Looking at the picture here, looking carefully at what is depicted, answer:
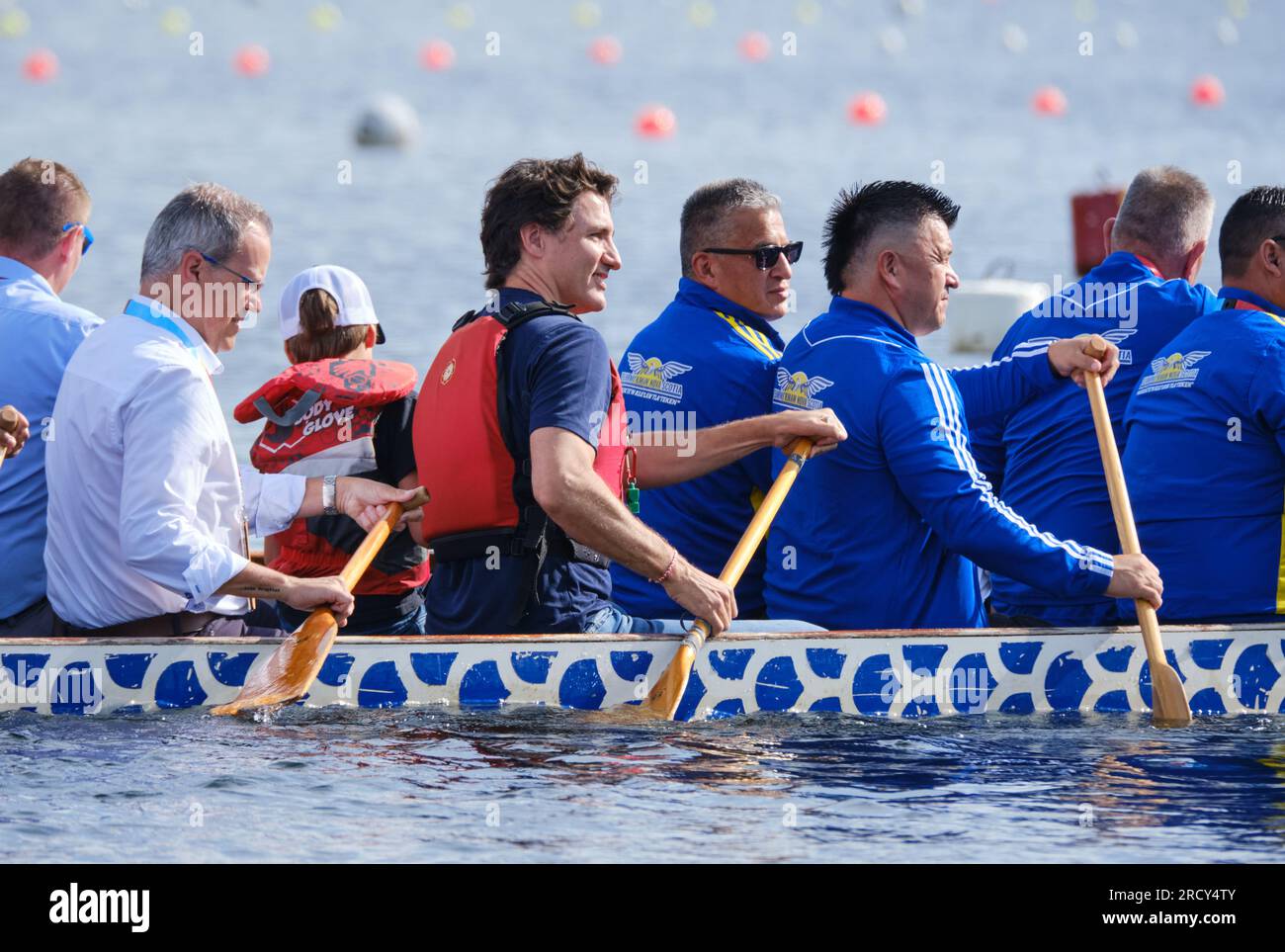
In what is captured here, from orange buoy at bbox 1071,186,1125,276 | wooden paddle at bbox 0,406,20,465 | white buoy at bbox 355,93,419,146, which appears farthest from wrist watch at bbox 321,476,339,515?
white buoy at bbox 355,93,419,146

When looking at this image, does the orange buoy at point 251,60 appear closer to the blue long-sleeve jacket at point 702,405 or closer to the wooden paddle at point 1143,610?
the blue long-sleeve jacket at point 702,405

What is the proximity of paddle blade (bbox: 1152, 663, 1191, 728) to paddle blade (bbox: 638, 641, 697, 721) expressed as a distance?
5.06 ft

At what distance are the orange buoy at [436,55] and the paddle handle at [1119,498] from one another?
50495 millimetres

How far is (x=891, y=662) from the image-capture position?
6488mm

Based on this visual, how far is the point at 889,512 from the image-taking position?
6.54 m

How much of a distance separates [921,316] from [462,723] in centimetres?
203

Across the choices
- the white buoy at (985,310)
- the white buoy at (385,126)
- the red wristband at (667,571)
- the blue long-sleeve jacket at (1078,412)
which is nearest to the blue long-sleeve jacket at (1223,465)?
the blue long-sleeve jacket at (1078,412)

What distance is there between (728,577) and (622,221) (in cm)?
2630

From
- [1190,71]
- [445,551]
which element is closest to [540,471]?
[445,551]

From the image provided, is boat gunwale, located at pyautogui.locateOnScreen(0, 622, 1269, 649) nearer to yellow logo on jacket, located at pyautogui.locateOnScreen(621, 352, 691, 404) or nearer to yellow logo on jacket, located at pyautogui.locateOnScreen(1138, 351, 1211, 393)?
Result: yellow logo on jacket, located at pyautogui.locateOnScreen(1138, 351, 1211, 393)

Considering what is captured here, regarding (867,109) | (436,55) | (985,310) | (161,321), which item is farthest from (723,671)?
(436,55)

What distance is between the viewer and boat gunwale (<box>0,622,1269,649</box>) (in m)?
6.22
